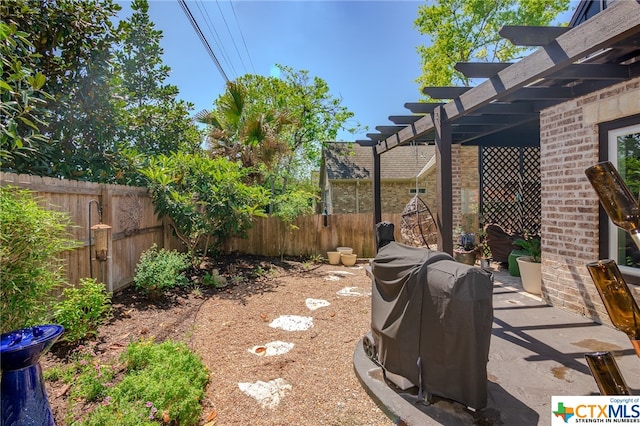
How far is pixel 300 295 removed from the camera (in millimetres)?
5441

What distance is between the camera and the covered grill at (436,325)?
196 cm

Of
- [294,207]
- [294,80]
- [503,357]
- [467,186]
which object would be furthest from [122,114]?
[294,80]

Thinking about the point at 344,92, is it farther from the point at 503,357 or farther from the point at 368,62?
the point at 503,357

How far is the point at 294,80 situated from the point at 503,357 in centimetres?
1513

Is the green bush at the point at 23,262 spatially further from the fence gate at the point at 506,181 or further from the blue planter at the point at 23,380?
the fence gate at the point at 506,181

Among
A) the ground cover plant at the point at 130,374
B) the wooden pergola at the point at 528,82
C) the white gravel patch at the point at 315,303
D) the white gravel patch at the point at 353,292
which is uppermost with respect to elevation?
the wooden pergola at the point at 528,82

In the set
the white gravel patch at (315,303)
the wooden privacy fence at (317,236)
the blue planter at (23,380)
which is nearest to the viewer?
the blue planter at (23,380)

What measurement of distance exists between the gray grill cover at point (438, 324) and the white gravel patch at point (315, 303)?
7.84 feet

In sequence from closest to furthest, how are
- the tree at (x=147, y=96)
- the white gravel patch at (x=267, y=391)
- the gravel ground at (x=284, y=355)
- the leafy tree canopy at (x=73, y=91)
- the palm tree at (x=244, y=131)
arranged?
1. the gravel ground at (x=284, y=355)
2. the white gravel patch at (x=267, y=391)
3. the leafy tree canopy at (x=73, y=91)
4. the tree at (x=147, y=96)
5. the palm tree at (x=244, y=131)

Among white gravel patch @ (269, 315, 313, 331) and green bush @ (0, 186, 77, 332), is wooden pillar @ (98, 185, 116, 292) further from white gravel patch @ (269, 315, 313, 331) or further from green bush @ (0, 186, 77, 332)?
white gravel patch @ (269, 315, 313, 331)

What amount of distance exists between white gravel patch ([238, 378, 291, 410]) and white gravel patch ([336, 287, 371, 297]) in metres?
2.78

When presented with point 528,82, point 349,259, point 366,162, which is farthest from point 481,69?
point 366,162

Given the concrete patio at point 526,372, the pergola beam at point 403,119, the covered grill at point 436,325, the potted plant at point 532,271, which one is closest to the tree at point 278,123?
Answer: the pergola beam at point 403,119

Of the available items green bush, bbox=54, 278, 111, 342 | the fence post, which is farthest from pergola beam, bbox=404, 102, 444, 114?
the fence post
